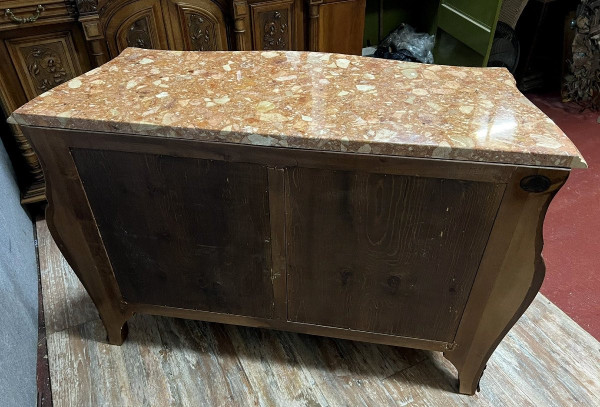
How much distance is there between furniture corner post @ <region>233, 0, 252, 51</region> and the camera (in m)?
1.93

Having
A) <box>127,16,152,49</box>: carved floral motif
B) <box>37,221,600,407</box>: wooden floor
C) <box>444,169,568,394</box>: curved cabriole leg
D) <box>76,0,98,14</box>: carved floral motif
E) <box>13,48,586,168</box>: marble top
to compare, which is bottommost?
<box>37,221,600,407</box>: wooden floor

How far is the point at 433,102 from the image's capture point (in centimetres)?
104

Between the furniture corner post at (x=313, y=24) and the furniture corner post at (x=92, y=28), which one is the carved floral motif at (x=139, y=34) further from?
the furniture corner post at (x=313, y=24)

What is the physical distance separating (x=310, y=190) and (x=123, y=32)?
1273 millimetres

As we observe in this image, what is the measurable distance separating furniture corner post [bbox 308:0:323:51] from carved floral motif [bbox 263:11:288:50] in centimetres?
12

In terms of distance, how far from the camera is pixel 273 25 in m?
2.06

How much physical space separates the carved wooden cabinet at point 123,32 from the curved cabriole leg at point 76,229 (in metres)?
0.78

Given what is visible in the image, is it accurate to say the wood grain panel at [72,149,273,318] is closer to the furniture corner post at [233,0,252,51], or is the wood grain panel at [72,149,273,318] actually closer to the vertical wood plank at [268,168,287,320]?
the vertical wood plank at [268,168,287,320]

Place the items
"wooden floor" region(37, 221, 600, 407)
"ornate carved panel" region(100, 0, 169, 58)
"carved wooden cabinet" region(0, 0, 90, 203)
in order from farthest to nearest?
"ornate carved panel" region(100, 0, 169, 58) < "carved wooden cabinet" region(0, 0, 90, 203) < "wooden floor" region(37, 221, 600, 407)

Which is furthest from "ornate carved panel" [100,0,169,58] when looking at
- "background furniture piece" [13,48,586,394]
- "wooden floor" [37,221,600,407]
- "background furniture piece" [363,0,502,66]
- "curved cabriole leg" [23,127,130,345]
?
"background furniture piece" [363,0,502,66]

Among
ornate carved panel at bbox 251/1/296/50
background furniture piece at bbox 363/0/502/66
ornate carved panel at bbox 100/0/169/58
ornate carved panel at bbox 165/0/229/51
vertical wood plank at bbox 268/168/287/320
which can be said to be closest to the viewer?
vertical wood plank at bbox 268/168/287/320

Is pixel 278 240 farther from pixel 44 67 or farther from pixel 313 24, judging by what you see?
pixel 313 24

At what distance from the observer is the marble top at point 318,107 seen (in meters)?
0.89

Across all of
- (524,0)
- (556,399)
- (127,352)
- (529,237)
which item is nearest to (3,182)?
(127,352)
